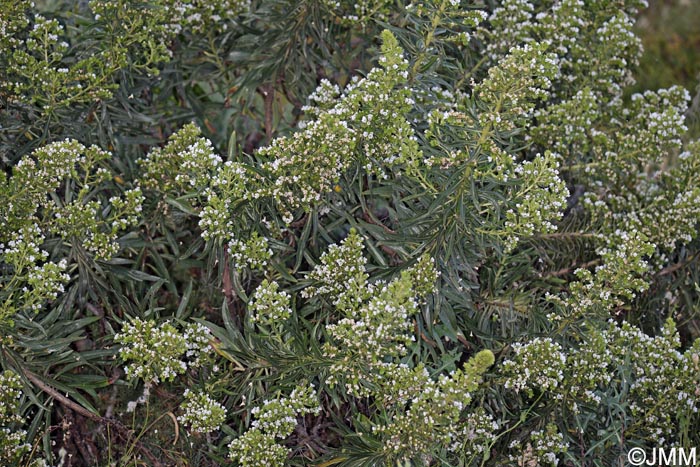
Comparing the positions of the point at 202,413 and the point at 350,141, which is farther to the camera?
the point at 202,413

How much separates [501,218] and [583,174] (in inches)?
40.1

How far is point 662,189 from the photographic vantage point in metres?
3.76

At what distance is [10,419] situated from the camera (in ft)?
9.23

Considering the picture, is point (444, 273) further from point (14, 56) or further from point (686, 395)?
point (14, 56)

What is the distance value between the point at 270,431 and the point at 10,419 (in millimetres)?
873

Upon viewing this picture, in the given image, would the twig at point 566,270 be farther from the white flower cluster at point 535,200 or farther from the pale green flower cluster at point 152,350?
the pale green flower cluster at point 152,350

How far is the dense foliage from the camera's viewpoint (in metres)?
2.76

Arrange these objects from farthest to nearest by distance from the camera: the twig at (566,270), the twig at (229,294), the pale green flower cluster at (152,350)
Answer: the twig at (566,270) → the twig at (229,294) → the pale green flower cluster at (152,350)

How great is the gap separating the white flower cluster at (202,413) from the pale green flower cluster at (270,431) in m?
0.10

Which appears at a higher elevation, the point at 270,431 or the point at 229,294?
the point at 229,294

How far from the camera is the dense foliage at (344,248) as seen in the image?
2.76 meters

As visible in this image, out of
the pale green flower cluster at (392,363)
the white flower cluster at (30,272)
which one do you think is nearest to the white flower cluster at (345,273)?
the pale green flower cluster at (392,363)

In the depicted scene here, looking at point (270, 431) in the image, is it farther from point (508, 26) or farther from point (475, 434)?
point (508, 26)

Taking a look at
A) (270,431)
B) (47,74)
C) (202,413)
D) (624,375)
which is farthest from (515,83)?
(47,74)
